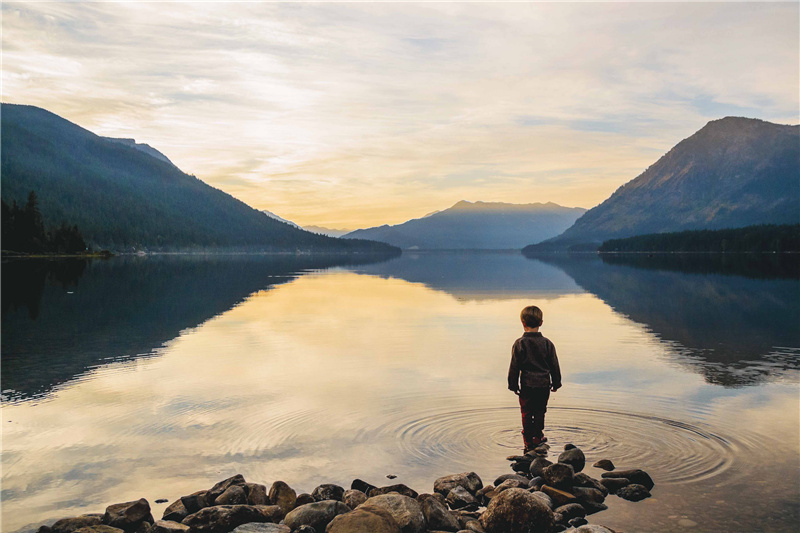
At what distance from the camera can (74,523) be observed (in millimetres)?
10141

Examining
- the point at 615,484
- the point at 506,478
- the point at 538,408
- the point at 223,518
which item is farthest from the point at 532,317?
the point at 223,518

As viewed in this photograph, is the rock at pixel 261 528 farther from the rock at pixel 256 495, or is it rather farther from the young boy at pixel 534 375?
the young boy at pixel 534 375

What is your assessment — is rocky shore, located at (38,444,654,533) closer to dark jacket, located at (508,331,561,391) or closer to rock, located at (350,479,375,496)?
rock, located at (350,479,375,496)

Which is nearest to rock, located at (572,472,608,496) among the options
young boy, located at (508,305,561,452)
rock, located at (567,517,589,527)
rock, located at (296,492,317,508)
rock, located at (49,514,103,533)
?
rock, located at (567,517,589,527)

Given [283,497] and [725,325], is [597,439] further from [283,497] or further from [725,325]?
[725,325]

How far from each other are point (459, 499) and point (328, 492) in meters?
2.19

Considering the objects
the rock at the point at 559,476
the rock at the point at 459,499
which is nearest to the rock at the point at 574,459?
the rock at the point at 559,476

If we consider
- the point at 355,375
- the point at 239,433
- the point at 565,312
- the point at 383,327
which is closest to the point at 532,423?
the point at 239,433

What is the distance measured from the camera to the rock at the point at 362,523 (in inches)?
388

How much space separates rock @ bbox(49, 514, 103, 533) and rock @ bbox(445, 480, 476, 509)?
5458mm

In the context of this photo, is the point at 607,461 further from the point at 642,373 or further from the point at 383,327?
the point at 383,327

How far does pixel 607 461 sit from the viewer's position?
1295 centimetres

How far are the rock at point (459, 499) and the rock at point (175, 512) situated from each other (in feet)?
13.9

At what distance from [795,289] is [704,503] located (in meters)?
61.8
